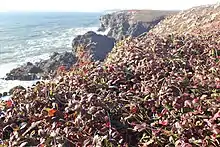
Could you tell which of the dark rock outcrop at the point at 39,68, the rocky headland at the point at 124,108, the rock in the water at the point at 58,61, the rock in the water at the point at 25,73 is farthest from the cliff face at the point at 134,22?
the rocky headland at the point at 124,108

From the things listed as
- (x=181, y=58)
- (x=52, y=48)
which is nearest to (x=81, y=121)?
(x=181, y=58)

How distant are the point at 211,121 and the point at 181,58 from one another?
199 centimetres

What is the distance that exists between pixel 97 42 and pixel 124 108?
66.3 feet

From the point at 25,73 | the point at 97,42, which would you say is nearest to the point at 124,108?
the point at 25,73

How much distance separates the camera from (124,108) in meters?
3.41

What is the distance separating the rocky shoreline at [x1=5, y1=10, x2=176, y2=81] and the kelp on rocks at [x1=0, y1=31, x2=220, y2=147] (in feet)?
17.5

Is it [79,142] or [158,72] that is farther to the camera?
[158,72]

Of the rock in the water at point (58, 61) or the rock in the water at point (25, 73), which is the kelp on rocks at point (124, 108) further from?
the rock in the water at point (58, 61)

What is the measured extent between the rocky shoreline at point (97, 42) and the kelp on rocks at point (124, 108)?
533 centimetres

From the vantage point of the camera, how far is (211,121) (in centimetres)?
295

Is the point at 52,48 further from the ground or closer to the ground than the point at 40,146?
closer to the ground

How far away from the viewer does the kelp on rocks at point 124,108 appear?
115 inches

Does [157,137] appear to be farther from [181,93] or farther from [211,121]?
[181,93]

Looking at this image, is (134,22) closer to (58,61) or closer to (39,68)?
(58,61)
